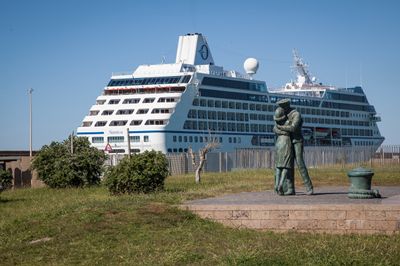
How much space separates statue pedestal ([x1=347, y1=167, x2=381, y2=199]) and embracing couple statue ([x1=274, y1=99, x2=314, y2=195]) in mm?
A: 1611

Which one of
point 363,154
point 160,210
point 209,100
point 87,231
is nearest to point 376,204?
point 160,210

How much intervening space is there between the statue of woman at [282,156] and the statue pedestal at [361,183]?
64.0 inches

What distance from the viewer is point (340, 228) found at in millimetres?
11859

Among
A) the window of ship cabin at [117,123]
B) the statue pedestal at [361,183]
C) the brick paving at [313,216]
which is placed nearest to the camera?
the brick paving at [313,216]

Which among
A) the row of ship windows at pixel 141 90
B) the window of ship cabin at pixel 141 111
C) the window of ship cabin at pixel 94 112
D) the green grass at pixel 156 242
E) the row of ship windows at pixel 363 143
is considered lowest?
the green grass at pixel 156 242

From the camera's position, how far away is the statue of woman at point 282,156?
15.2m

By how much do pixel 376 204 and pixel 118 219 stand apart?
456 centimetres

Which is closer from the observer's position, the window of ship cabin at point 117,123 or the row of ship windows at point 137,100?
the row of ship windows at point 137,100

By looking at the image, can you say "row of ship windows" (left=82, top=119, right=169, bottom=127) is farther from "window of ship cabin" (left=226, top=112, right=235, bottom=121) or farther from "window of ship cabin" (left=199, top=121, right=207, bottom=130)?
"window of ship cabin" (left=226, top=112, right=235, bottom=121)

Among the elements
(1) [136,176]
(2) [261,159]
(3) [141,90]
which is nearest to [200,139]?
(3) [141,90]

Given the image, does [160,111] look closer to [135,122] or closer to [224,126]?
[135,122]

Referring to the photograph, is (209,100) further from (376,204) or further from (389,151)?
(376,204)

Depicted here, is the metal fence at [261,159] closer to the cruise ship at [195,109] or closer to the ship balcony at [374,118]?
the cruise ship at [195,109]

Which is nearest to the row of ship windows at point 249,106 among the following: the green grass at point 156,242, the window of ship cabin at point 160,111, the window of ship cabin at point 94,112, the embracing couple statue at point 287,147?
the window of ship cabin at point 160,111
